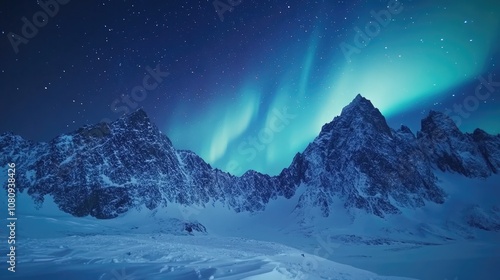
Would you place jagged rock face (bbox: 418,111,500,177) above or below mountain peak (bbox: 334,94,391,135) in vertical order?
below

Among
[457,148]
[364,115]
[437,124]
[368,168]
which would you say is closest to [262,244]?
[368,168]

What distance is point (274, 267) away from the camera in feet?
47.1

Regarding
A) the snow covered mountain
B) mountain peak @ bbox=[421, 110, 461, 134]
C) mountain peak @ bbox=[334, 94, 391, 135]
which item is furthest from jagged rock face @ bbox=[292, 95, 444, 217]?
mountain peak @ bbox=[421, 110, 461, 134]

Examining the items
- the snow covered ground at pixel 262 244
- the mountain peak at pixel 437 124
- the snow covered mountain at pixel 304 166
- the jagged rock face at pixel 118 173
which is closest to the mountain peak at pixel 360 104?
the snow covered mountain at pixel 304 166

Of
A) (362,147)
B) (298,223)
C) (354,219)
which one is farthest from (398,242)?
(362,147)

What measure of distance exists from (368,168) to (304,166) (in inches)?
1780

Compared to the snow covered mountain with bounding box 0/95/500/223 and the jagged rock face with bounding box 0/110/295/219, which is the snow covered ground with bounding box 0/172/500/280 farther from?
the jagged rock face with bounding box 0/110/295/219

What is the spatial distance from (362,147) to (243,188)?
8573 centimetres

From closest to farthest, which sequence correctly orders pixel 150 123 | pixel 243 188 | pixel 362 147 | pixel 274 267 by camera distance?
pixel 274 267
pixel 362 147
pixel 150 123
pixel 243 188

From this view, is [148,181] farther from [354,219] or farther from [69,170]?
[354,219]

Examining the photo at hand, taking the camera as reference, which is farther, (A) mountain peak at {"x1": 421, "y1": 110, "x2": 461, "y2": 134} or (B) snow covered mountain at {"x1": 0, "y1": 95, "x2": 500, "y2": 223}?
(A) mountain peak at {"x1": 421, "y1": 110, "x2": 461, "y2": 134}

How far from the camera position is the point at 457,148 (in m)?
135

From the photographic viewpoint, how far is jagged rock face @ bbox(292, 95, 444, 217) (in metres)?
117

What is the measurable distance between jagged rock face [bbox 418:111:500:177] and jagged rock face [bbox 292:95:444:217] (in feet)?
26.0
